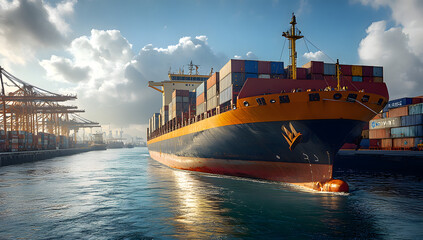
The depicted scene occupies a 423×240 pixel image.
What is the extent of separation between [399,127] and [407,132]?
169 centimetres

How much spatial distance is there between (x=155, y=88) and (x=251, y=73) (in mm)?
42357

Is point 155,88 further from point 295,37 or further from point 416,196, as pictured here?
point 416,196

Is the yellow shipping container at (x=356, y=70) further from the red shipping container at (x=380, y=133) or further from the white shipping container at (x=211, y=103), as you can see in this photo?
the red shipping container at (x=380, y=133)

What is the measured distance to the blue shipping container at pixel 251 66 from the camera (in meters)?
22.8

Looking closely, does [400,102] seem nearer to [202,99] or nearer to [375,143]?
[375,143]

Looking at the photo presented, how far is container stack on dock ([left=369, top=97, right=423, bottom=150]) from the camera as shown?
120ft

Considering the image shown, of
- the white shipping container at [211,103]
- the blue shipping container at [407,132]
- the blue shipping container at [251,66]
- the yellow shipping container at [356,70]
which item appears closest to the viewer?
the blue shipping container at [251,66]

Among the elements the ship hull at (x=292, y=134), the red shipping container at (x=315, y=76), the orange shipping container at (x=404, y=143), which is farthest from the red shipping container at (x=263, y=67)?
the orange shipping container at (x=404, y=143)

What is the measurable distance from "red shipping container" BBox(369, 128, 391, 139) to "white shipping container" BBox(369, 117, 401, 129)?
19.9 inches

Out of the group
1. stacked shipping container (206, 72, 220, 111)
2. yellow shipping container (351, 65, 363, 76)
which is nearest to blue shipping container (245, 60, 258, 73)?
stacked shipping container (206, 72, 220, 111)

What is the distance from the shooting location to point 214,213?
1216cm

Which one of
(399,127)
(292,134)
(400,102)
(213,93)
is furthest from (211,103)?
(400,102)

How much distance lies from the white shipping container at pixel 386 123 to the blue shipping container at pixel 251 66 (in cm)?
2831

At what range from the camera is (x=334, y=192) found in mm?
15852
